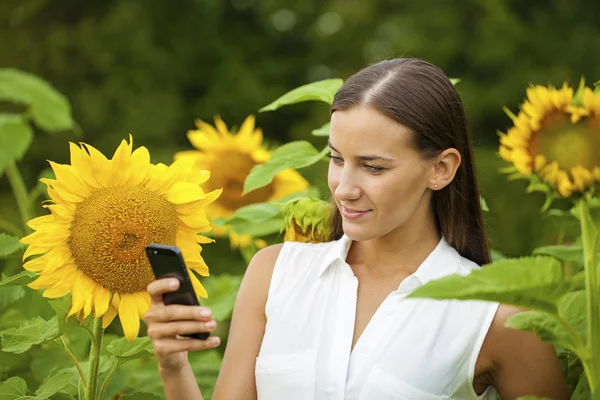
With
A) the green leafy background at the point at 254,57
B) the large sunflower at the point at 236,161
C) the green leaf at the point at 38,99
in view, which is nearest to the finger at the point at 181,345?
the large sunflower at the point at 236,161

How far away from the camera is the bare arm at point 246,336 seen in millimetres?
1741

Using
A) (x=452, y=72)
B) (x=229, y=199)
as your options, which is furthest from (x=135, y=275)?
(x=452, y=72)

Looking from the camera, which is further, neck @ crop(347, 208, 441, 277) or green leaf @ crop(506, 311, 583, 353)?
neck @ crop(347, 208, 441, 277)

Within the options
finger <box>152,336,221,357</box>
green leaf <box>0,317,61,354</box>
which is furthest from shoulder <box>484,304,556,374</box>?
green leaf <box>0,317,61,354</box>

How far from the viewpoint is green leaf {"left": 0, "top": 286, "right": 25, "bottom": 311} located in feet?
6.11

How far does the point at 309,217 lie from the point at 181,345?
0.54 metres

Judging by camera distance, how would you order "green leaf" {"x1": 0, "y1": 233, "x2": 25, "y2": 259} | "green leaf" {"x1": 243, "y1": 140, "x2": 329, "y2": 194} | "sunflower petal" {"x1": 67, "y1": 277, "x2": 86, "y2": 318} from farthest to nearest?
1. "green leaf" {"x1": 243, "y1": 140, "x2": 329, "y2": 194}
2. "green leaf" {"x1": 0, "y1": 233, "x2": 25, "y2": 259}
3. "sunflower petal" {"x1": 67, "y1": 277, "x2": 86, "y2": 318}

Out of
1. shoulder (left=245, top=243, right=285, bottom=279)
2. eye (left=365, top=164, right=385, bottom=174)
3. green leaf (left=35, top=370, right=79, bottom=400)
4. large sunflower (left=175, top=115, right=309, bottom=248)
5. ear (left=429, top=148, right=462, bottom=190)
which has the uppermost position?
eye (left=365, top=164, right=385, bottom=174)

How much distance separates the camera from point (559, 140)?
1745 millimetres

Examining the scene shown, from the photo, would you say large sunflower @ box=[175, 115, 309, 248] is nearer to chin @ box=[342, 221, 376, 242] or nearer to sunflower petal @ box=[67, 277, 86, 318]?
chin @ box=[342, 221, 376, 242]

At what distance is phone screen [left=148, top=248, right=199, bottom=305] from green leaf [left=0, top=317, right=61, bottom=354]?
286mm

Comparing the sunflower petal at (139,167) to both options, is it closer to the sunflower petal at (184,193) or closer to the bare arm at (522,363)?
the sunflower petal at (184,193)

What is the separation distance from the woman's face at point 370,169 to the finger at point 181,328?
358 millimetres

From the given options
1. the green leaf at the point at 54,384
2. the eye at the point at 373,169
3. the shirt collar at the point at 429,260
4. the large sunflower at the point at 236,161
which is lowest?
the large sunflower at the point at 236,161
